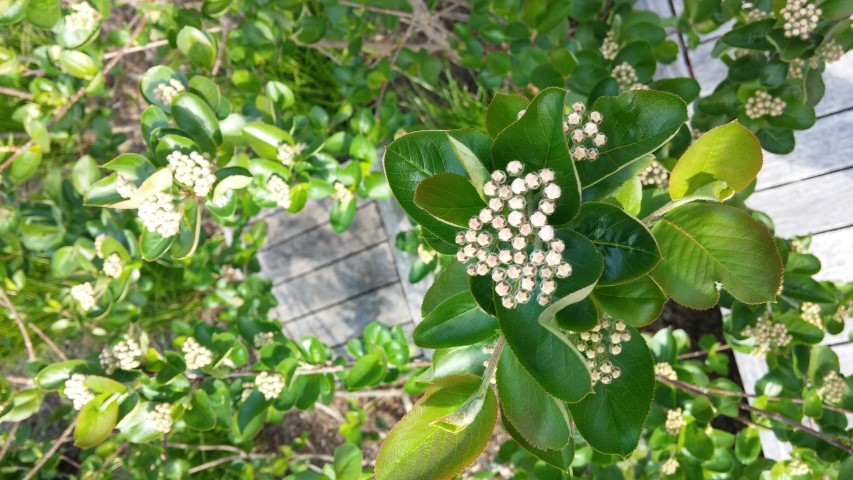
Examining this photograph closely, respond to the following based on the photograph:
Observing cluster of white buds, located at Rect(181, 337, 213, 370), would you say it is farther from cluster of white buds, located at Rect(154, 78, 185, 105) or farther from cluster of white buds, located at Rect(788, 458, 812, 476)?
cluster of white buds, located at Rect(788, 458, 812, 476)

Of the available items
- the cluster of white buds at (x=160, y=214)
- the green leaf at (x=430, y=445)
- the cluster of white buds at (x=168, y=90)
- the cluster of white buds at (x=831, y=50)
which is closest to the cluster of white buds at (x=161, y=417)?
the cluster of white buds at (x=160, y=214)

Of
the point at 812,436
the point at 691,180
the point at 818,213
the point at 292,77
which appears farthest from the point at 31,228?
the point at 818,213

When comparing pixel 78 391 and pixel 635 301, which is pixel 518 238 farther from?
pixel 78 391

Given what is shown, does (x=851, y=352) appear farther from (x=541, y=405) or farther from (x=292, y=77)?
(x=292, y=77)

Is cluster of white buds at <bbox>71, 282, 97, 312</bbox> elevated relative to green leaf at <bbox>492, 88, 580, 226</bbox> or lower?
lower

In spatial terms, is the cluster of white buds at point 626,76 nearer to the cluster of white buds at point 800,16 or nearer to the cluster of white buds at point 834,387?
the cluster of white buds at point 800,16

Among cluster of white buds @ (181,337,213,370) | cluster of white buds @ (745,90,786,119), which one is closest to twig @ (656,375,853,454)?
cluster of white buds @ (745,90,786,119)

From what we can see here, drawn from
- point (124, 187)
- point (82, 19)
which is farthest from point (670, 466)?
point (82, 19)
